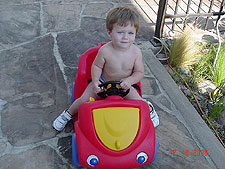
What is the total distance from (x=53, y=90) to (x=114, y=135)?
93 cm

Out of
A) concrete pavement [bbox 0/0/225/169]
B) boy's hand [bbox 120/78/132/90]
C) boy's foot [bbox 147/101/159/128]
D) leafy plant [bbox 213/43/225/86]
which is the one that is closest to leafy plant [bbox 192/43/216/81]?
leafy plant [bbox 213/43/225/86]

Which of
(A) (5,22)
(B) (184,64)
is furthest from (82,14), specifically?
(B) (184,64)

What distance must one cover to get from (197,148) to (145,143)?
533 millimetres

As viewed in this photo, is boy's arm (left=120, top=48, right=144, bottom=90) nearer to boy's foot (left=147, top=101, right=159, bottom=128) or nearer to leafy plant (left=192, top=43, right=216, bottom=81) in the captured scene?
Answer: boy's foot (left=147, top=101, right=159, bottom=128)

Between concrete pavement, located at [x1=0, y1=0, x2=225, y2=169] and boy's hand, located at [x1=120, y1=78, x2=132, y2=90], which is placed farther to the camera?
concrete pavement, located at [x1=0, y1=0, x2=225, y2=169]

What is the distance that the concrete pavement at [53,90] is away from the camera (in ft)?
5.66

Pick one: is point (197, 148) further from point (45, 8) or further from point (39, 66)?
point (45, 8)

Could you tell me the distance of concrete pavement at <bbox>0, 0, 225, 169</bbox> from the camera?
173cm

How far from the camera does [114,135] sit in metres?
1.42

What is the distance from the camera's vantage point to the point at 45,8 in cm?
325

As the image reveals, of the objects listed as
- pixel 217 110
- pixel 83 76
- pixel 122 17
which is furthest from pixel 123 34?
pixel 217 110

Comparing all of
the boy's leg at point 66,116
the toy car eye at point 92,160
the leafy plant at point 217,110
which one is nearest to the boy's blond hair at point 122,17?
the boy's leg at point 66,116

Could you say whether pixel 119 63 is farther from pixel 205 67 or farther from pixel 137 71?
pixel 205 67

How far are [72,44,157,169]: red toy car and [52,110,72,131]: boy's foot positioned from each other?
300mm
